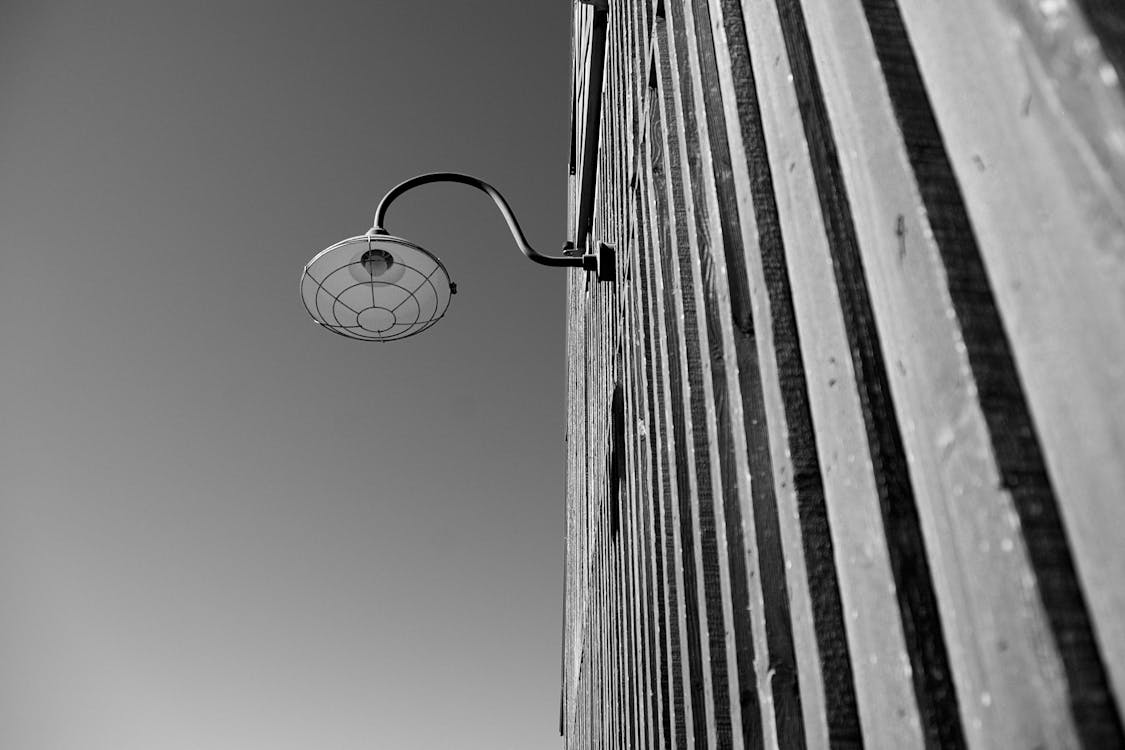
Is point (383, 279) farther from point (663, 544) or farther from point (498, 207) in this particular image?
point (663, 544)

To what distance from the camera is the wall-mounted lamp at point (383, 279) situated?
3.57 meters

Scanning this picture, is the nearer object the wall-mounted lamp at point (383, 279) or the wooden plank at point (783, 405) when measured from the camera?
the wooden plank at point (783, 405)

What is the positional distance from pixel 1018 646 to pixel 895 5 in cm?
42

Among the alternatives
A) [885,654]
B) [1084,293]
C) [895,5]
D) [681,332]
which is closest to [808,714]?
[885,654]

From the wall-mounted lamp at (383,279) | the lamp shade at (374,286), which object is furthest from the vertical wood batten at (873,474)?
the lamp shade at (374,286)

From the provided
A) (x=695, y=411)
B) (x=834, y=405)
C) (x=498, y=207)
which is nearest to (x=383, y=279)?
(x=498, y=207)

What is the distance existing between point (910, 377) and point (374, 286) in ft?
11.4

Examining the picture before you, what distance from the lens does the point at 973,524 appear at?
15.2 inches

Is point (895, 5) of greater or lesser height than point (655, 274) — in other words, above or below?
below

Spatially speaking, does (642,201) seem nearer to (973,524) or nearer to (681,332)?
(681,332)

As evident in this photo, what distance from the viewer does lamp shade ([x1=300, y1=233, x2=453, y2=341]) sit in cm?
358

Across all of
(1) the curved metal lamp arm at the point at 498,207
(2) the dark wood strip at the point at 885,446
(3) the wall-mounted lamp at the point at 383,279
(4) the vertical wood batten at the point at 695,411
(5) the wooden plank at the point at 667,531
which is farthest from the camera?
(3) the wall-mounted lamp at the point at 383,279

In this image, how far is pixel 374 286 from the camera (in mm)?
3699

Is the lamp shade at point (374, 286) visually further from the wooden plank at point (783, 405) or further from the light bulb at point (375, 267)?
the wooden plank at point (783, 405)
